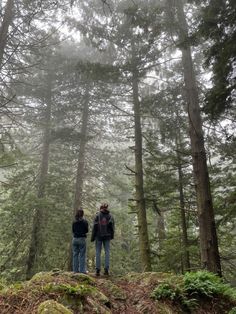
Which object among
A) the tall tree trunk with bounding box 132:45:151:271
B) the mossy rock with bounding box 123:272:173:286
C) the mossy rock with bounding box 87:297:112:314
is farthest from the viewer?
the tall tree trunk with bounding box 132:45:151:271

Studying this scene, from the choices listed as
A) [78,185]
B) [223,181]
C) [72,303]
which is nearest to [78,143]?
[78,185]

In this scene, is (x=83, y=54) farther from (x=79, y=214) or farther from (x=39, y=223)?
(x=79, y=214)

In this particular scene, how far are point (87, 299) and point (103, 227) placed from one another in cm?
391

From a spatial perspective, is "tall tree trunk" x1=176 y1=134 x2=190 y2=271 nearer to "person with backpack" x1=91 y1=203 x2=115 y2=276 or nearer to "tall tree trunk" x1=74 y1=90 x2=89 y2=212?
"person with backpack" x1=91 y1=203 x2=115 y2=276

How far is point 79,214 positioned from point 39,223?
7.90 m

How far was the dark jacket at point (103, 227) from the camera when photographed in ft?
30.5

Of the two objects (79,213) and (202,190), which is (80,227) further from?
(202,190)

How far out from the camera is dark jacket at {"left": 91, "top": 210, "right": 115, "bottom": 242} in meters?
9.30

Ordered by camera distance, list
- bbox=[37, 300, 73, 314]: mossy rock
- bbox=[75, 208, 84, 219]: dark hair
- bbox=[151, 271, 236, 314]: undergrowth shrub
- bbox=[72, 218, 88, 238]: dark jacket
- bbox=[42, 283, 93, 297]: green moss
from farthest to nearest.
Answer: bbox=[72, 218, 88, 238]: dark jacket < bbox=[75, 208, 84, 219]: dark hair < bbox=[151, 271, 236, 314]: undergrowth shrub < bbox=[42, 283, 93, 297]: green moss < bbox=[37, 300, 73, 314]: mossy rock

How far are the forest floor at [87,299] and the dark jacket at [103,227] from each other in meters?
2.04

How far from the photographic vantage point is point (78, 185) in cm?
1833

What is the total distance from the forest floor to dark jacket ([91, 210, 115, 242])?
204cm

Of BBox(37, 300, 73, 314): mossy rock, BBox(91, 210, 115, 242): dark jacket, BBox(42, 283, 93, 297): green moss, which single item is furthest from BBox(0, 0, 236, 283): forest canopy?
BBox(37, 300, 73, 314): mossy rock

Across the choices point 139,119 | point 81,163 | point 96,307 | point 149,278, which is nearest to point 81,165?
point 81,163
